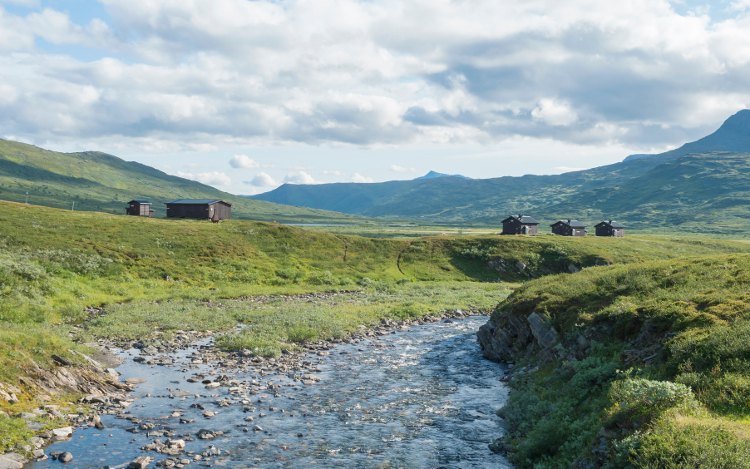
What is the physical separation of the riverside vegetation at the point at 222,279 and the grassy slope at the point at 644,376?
159 cm

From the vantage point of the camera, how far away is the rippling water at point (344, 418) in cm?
2333

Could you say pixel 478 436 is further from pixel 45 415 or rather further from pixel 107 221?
pixel 107 221

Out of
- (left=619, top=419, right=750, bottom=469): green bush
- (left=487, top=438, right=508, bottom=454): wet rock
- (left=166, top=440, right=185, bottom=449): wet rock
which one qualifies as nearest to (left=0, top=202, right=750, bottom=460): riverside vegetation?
(left=619, top=419, right=750, bottom=469): green bush

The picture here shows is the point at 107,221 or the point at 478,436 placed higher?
the point at 107,221

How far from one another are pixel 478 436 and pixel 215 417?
1320 centimetres

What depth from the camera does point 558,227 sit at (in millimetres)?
169750

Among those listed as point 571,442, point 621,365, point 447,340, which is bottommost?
point 447,340

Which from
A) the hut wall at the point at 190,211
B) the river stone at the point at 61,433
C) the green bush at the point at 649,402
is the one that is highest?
the hut wall at the point at 190,211

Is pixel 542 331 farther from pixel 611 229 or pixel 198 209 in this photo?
pixel 611 229

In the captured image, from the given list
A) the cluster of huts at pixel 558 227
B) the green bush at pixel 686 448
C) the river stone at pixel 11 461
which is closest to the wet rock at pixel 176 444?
the river stone at pixel 11 461

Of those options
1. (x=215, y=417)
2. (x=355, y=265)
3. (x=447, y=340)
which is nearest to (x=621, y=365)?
(x=215, y=417)

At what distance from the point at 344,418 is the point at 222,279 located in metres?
58.2

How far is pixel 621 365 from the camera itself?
26.1 meters

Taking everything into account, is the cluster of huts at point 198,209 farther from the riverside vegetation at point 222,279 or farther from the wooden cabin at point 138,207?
the riverside vegetation at point 222,279
